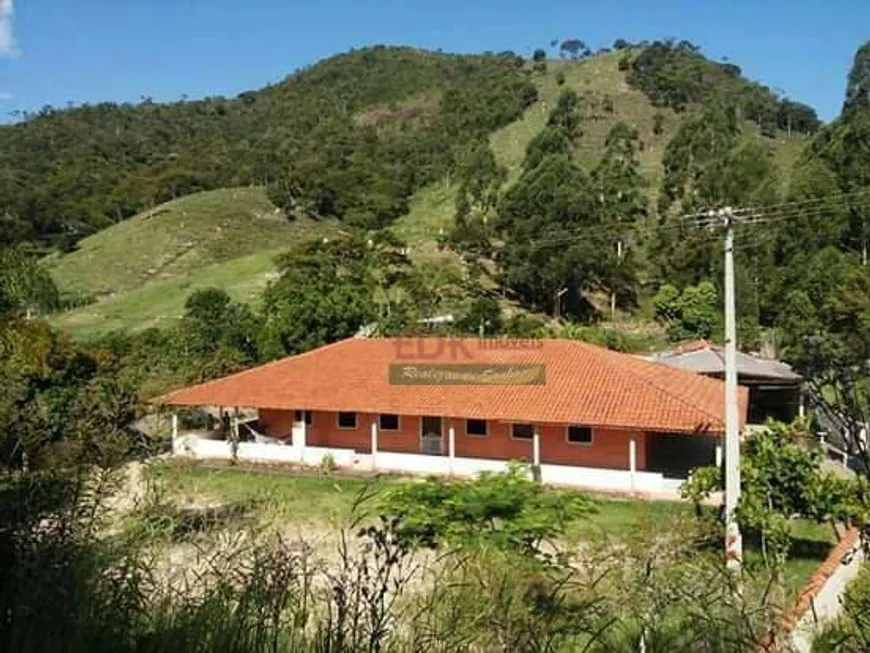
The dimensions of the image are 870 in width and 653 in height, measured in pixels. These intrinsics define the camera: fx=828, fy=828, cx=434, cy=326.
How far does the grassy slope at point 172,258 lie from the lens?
50.8 m

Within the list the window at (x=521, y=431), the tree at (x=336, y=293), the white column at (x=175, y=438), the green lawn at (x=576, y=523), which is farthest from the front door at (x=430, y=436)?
the tree at (x=336, y=293)

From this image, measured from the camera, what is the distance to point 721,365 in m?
26.6

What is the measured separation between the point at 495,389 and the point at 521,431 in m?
1.19

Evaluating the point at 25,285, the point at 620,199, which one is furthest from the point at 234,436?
the point at 620,199

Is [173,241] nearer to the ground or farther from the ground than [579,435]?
farther from the ground

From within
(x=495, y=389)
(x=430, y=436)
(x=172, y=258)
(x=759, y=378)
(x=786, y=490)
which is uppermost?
(x=172, y=258)

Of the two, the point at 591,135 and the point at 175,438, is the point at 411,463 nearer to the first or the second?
the point at 175,438

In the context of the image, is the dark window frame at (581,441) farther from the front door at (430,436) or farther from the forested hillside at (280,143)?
the forested hillside at (280,143)

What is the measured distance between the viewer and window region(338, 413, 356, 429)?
2155 cm

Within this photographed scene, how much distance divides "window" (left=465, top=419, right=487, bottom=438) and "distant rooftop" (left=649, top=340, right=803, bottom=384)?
8069 mm

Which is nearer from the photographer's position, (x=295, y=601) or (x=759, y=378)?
(x=295, y=601)

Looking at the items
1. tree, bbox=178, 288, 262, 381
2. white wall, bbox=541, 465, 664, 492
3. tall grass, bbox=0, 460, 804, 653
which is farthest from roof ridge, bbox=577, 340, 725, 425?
tall grass, bbox=0, 460, 804, 653

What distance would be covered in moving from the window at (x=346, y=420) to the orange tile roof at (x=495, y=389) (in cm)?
81

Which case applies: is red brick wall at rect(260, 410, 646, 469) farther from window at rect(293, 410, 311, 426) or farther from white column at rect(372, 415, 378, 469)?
white column at rect(372, 415, 378, 469)
